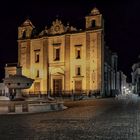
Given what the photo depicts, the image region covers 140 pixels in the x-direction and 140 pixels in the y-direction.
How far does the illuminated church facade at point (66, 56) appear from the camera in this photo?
52938 millimetres

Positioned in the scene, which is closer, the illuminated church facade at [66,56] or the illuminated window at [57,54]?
the illuminated church facade at [66,56]

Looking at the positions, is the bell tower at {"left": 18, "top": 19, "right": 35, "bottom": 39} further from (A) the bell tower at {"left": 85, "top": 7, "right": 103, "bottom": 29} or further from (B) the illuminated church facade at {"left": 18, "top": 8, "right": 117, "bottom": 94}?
(A) the bell tower at {"left": 85, "top": 7, "right": 103, "bottom": 29}

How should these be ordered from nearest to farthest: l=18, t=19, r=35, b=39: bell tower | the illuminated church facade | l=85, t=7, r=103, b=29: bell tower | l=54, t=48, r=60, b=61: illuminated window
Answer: the illuminated church facade
l=85, t=7, r=103, b=29: bell tower
l=54, t=48, r=60, b=61: illuminated window
l=18, t=19, r=35, b=39: bell tower

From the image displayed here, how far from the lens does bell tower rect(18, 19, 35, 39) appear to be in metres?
60.4

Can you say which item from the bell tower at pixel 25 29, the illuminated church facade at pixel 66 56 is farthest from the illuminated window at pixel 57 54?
the bell tower at pixel 25 29

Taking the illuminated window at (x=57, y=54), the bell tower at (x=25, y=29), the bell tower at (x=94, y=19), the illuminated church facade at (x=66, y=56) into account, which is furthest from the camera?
the bell tower at (x=25, y=29)

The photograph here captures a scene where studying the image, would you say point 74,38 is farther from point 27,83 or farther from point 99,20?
point 27,83

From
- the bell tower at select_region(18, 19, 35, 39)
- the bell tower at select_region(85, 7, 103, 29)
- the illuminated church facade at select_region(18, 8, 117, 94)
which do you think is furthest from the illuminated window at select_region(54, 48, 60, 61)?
the bell tower at select_region(85, 7, 103, 29)

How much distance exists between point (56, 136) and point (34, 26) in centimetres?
5499

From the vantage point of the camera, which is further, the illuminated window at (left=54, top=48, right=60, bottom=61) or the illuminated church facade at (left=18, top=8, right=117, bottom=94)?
the illuminated window at (left=54, top=48, right=60, bottom=61)

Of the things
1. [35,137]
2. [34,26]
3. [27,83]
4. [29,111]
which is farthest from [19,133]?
[34,26]

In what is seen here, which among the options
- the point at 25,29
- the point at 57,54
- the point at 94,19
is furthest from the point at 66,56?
the point at 25,29

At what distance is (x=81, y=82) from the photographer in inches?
2110

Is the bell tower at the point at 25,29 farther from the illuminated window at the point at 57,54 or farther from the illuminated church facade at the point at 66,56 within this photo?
the illuminated window at the point at 57,54
